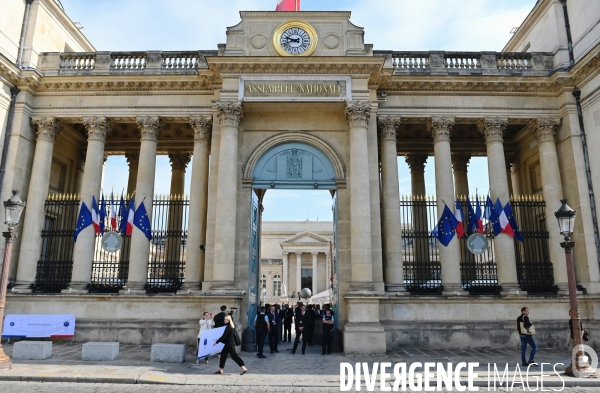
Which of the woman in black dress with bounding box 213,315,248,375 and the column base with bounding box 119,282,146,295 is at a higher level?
the column base with bounding box 119,282,146,295

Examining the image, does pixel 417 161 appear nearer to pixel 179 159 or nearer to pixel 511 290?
pixel 511 290

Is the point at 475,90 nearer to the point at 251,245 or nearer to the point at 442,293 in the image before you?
the point at 442,293

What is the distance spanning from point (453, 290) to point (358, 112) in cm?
731

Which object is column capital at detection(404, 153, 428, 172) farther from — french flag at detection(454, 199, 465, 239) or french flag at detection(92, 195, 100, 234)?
french flag at detection(92, 195, 100, 234)

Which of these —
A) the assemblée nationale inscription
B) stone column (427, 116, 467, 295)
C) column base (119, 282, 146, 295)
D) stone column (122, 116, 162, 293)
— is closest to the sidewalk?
column base (119, 282, 146, 295)

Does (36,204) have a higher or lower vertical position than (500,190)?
lower

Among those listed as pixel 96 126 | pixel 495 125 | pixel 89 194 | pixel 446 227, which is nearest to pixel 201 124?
pixel 96 126

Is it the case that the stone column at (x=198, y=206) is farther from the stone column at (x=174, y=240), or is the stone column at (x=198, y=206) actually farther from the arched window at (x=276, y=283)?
the arched window at (x=276, y=283)

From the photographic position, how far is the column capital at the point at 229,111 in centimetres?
1620

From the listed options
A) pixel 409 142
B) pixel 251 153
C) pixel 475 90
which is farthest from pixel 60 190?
pixel 475 90

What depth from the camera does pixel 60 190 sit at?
66.0 ft

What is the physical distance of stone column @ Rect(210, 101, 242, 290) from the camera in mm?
15078

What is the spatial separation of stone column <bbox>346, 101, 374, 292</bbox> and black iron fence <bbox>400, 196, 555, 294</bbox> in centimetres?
285

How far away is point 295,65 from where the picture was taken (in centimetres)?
1631
